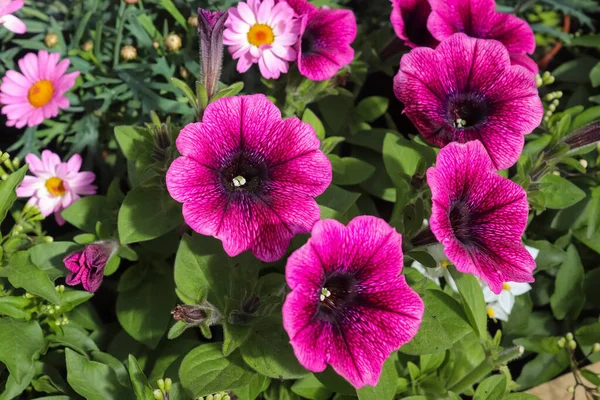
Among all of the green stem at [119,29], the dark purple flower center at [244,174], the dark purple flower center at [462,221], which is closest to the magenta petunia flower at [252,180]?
the dark purple flower center at [244,174]

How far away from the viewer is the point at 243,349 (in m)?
1.02

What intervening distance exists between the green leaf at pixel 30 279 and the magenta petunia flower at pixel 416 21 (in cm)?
90

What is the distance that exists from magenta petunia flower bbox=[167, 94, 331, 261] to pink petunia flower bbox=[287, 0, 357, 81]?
0.32 metres

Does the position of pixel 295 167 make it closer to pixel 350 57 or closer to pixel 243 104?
pixel 243 104

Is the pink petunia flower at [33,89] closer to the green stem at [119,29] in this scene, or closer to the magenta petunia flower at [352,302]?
the green stem at [119,29]

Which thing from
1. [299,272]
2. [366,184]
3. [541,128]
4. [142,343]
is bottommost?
[142,343]

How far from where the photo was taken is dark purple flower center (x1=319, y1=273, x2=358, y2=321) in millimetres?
900

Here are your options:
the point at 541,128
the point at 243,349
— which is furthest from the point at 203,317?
the point at 541,128

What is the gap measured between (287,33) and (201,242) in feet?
1.72

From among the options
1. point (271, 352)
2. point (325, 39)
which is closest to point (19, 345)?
point (271, 352)

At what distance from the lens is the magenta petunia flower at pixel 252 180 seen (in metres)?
0.92

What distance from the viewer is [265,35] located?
50.3 inches

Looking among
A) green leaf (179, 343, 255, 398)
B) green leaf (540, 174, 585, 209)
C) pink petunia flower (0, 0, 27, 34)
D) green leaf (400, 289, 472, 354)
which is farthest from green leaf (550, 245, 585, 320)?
pink petunia flower (0, 0, 27, 34)

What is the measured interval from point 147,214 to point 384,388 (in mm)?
548
